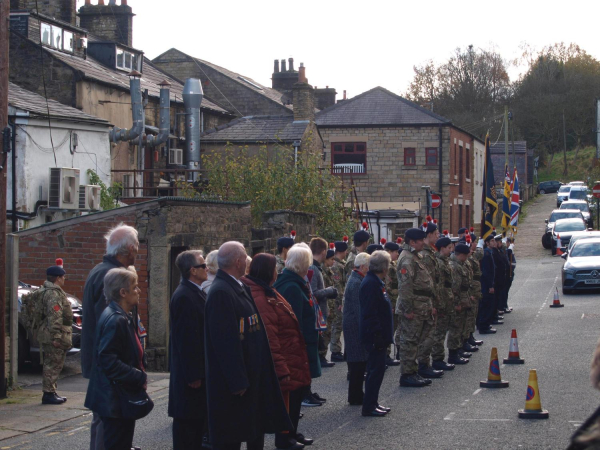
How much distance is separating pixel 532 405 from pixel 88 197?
635 inches

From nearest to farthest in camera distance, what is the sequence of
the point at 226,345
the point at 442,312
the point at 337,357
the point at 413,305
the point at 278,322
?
the point at 226,345 < the point at 278,322 < the point at 413,305 < the point at 442,312 < the point at 337,357

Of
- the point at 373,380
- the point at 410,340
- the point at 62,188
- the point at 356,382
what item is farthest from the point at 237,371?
the point at 62,188

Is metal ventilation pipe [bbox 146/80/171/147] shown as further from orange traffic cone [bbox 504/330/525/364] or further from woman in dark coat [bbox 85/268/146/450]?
woman in dark coat [bbox 85/268/146/450]

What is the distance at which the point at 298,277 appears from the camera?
8.34 meters

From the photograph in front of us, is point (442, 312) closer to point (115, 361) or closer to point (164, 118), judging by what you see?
point (115, 361)

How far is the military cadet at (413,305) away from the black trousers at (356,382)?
1.24m

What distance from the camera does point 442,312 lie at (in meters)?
12.5

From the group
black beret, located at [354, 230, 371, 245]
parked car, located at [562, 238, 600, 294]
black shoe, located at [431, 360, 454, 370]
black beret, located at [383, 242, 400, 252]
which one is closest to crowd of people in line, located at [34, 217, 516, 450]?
black beret, located at [354, 230, 371, 245]

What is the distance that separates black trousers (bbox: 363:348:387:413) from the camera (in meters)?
9.20

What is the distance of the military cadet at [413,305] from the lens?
36.3ft

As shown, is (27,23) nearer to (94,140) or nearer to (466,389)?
(94,140)

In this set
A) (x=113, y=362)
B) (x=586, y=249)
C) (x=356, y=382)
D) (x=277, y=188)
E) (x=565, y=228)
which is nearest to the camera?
(x=113, y=362)

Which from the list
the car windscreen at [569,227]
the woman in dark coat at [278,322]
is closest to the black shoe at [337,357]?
the woman in dark coat at [278,322]

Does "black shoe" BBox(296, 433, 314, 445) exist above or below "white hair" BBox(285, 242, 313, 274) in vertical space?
below
